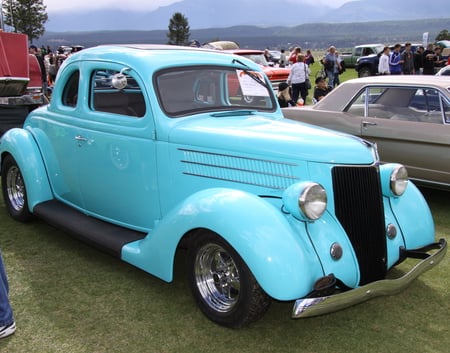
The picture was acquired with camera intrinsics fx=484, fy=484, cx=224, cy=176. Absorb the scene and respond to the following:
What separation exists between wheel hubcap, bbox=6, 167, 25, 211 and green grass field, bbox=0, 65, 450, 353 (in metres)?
1.15

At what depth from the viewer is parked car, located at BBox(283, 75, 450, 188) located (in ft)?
18.7

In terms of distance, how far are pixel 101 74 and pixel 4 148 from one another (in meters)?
1.60

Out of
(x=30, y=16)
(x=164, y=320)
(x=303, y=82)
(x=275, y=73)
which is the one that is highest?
(x=30, y=16)

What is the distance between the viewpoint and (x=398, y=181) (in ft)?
11.8

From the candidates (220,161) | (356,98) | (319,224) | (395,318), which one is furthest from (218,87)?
(356,98)

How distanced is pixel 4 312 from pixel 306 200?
205cm

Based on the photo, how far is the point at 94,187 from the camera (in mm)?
4336

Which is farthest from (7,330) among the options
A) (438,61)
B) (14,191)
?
(438,61)

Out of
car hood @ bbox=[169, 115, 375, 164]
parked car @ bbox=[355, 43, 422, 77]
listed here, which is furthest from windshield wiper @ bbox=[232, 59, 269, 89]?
parked car @ bbox=[355, 43, 422, 77]

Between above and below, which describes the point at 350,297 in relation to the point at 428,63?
below

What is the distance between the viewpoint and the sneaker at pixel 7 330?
10.2ft

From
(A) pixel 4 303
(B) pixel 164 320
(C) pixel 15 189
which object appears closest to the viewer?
(A) pixel 4 303

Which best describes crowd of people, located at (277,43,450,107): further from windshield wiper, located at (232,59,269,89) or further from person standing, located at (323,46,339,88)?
windshield wiper, located at (232,59,269,89)

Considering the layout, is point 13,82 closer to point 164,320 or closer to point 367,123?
point 367,123
